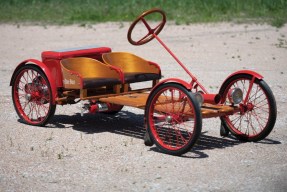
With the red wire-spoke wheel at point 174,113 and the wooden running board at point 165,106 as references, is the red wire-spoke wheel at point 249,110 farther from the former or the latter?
the red wire-spoke wheel at point 174,113

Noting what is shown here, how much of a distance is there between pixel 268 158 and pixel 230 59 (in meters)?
6.85

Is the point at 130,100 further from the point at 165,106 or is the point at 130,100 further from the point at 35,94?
the point at 35,94

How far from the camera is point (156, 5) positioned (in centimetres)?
2242

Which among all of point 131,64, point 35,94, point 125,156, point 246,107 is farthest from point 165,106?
point 35,94

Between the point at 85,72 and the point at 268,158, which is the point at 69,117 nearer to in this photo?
the point at 85,72

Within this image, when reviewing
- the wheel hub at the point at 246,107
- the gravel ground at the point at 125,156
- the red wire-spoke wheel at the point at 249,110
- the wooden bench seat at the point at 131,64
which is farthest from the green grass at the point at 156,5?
the wheel hub at the point at 246,107

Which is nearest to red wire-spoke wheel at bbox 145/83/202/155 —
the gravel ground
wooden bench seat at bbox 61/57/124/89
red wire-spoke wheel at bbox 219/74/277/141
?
the gravel ground

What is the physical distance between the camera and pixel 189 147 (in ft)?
23.0

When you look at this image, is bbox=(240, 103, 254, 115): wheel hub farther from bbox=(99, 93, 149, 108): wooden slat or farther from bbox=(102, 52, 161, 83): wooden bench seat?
bbox=(102, 52, 161, 83): wooden bench seat

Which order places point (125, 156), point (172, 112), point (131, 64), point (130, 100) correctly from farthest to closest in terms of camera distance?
point (131, 64) < point (130, 100) < point (172, 112) < point (125, 156)

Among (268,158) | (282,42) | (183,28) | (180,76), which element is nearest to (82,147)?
(268,158)

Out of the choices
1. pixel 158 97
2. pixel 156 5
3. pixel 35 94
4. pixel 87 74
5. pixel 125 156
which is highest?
pixel 156 5

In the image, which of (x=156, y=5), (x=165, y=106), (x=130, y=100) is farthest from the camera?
(x=156, y=5)

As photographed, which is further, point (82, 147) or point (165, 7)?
point (165, 7)
